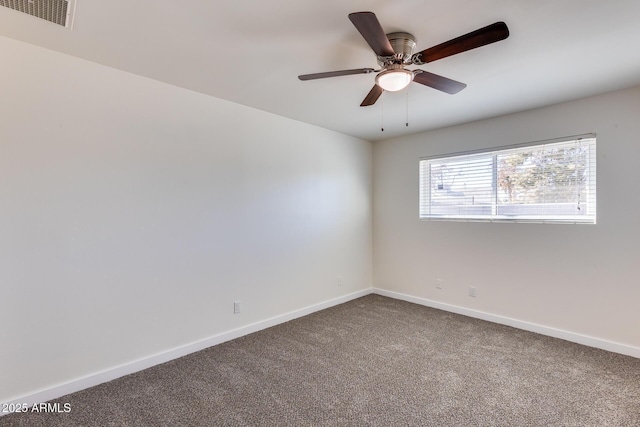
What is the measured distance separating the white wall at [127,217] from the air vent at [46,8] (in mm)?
470

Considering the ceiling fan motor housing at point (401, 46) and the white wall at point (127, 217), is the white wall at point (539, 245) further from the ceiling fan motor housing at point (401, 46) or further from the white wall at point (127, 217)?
the ceiling fan motor housing at point (401, 46)

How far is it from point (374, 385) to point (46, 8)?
10.1ft

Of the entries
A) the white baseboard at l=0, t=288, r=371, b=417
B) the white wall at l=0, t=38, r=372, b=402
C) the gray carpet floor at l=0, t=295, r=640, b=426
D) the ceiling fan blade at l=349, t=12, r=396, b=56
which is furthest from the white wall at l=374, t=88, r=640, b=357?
the ceiling fan blade at l=349, t=12, r=396, b=56

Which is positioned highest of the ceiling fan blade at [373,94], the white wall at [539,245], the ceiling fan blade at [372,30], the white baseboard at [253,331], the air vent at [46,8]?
the air vent at [46,8]

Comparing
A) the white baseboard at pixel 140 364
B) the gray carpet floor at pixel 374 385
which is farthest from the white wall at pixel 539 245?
the white baseboard at pixel 140 364

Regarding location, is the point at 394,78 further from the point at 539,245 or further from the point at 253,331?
the point at 253,331

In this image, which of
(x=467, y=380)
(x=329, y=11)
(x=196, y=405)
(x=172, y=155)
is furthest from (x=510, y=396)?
(x=172, y=155)

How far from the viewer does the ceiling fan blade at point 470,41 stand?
57.1 inches

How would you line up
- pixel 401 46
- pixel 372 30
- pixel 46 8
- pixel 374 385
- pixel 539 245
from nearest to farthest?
pixel 372 30 → pixel 46 8 → pixel 401 46 → pixel 374 385 → pixel 539 245

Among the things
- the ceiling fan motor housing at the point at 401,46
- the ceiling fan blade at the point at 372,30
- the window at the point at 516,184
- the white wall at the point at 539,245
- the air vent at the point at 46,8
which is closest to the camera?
the ceiling fan blade at the point at 372,30

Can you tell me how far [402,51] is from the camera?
1.91 m

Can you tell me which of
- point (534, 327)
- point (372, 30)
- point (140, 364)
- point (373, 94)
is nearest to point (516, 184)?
point (534, 327)

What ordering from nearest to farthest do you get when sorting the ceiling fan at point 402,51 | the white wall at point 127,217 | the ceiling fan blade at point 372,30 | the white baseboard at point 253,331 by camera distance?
the ceiling fan blade at point 372,30, the ceiling fan at point 402,51, the white wall at point 127,217, the white baseboard at point 253,331

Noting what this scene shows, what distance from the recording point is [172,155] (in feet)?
8.70
